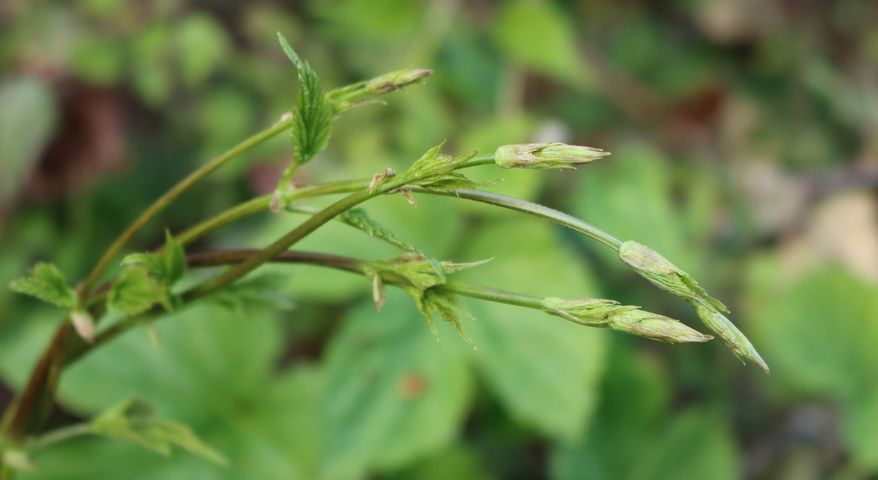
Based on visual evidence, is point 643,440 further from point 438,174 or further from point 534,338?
point 438,174

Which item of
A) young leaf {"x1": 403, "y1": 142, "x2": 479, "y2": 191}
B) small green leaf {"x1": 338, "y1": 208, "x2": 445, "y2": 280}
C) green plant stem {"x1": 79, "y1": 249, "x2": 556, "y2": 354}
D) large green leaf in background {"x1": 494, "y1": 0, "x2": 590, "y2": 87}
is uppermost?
large green leaf in background {"x1": 494, "y1": 0, "x2": 590, "y2": 87}

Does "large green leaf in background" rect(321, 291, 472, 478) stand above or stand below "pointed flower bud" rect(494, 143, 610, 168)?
below

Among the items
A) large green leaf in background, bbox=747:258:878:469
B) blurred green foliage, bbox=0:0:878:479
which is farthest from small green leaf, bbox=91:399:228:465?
large green leaf in background, bbox=747:258:878:469

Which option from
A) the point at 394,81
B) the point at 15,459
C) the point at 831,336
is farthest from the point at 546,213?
the point at 831,336

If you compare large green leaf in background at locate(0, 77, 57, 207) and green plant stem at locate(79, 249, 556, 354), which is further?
large green leaf in background at locate(0, 77, 57, 207)

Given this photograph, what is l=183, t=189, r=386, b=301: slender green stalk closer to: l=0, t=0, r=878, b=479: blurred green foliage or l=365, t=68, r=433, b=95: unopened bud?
l=365, t=68, r=433, b=95: unopened bud

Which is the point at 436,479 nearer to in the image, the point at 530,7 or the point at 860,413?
the point at 860,413
